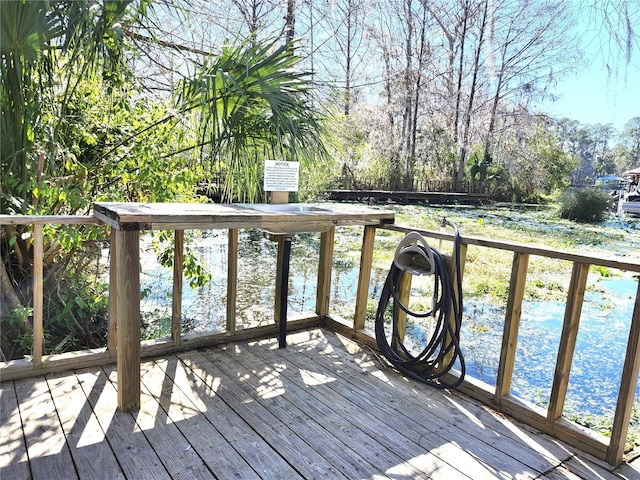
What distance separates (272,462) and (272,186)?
1.50m

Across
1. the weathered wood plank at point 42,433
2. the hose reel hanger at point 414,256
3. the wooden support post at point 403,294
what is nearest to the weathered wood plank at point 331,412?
the wooden support post at point 403,294

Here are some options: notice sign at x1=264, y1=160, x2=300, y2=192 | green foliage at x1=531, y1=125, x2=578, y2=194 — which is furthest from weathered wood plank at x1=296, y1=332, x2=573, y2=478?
green foliage at x1=531, y1=125, x2=578, y2=194

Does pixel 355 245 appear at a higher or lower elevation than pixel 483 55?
lower

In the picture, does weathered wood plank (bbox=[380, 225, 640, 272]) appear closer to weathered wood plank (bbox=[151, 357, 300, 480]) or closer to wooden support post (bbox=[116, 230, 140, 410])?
weathered wood plank (bbox=[151, 357, 300, 480])

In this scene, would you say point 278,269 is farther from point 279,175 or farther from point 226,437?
point 226,437

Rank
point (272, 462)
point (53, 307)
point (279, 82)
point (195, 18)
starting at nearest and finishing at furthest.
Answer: point (272, 462) < point (279, 82) < point (53, 307) < point (195, 18)

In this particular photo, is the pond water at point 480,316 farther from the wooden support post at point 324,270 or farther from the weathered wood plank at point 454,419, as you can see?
the weathered wood plank at point 454,419

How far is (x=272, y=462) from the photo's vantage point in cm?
155

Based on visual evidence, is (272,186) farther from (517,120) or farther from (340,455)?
(517,120)

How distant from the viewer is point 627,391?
161 centimetres

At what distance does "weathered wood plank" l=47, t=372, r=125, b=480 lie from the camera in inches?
57.2

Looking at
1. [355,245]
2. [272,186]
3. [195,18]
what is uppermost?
[195,18]

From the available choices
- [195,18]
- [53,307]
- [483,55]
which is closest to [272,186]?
[53,307]

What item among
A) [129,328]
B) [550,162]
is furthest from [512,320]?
[550,162]
